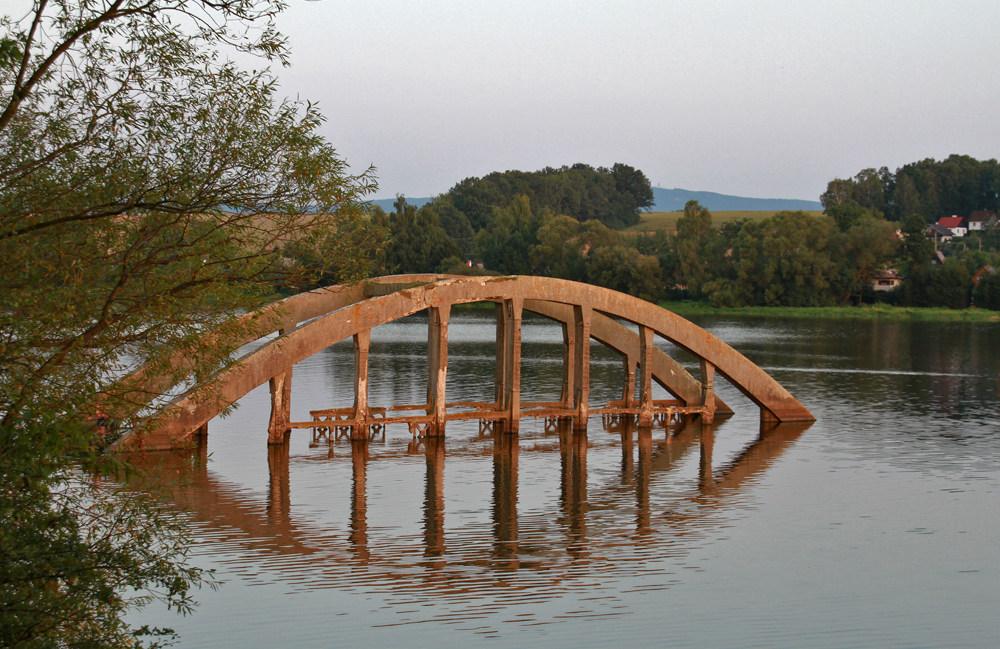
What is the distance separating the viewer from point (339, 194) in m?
13.1

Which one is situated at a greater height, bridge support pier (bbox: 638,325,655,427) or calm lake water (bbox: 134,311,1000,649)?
bridge support pier (bbox: 638,325,655,427)

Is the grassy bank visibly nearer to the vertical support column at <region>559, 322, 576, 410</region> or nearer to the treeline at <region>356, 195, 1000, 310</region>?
the treeline at <region>356, 195, 1000, 310</region>

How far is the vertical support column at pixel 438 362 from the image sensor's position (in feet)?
85.5

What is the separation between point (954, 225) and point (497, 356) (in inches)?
5394

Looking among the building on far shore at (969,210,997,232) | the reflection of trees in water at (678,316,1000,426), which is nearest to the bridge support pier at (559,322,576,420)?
the reflection of trees in water at (678,316,1000,426)

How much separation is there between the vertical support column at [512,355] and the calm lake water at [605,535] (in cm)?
105

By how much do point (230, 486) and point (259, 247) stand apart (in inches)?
386

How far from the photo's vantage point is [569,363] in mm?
29672

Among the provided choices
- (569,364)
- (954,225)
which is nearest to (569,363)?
(569,364)

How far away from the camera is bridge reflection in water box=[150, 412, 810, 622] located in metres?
16.3

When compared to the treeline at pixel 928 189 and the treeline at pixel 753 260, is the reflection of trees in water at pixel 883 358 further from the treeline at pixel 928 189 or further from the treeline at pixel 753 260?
the treeline at pixel 928 189

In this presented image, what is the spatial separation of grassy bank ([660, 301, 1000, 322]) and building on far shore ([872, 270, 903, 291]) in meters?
3.50

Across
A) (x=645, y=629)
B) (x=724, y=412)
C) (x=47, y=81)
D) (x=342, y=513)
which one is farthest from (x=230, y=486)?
(x=724, y=412)

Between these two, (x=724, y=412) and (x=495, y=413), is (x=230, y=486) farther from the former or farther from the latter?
(x=724, y=412)
